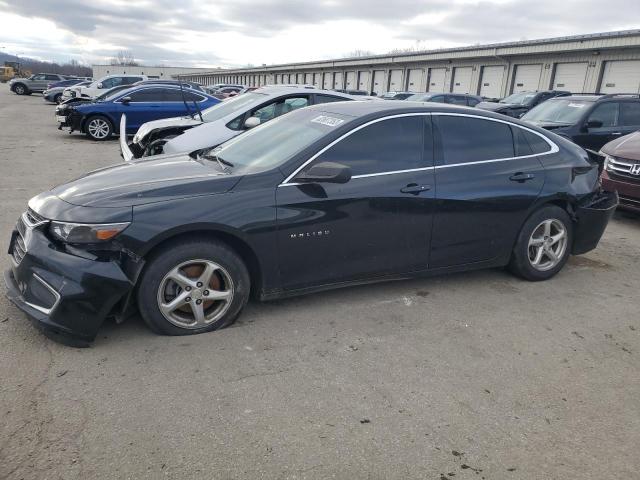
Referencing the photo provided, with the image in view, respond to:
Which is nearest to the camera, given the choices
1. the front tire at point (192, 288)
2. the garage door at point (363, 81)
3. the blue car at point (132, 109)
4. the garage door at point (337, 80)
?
the front tire at point (192, 288)

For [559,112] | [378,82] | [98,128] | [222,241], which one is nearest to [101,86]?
[98,128]

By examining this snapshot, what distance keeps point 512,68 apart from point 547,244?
28615 mm

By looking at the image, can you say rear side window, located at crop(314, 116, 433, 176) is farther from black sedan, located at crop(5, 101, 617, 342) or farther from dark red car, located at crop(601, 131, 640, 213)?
dark red car, located at crop(601, 131, 640, 213)

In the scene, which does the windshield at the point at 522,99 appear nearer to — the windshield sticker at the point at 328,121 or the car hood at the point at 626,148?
the car hood at the point at 626,148

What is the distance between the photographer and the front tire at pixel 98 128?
14336 mm

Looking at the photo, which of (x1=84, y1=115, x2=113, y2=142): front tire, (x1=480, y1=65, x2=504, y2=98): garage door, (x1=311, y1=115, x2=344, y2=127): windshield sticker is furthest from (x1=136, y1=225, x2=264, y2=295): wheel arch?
(x1=480, y1=65, x2=504, y2=98): garage door

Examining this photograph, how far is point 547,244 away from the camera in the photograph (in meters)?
4.81

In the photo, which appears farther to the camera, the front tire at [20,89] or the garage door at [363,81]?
the garage door at [363,81]

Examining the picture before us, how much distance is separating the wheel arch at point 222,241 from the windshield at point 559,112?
8591mm

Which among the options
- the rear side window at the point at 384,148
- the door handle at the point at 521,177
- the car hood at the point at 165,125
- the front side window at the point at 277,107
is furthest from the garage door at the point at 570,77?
the rear side window at the point at 384,148

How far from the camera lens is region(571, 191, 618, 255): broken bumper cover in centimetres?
490

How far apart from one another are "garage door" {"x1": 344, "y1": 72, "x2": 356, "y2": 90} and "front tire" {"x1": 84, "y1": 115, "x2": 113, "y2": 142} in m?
36.1

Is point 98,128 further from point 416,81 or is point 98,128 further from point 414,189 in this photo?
point 416,81

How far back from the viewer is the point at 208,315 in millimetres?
3617
